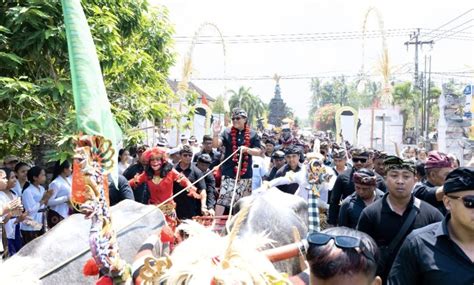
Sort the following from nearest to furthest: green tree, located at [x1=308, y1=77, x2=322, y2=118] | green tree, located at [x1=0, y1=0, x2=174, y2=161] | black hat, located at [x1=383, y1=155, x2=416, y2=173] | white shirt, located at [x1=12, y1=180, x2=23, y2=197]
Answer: black hat, located at [x1=383, y1=155, x2=416, y2=173] < green tree, located at [x1=0, y1=0, x2=174, y2=161] < white shirt, located at [x1=12, y1=180, x2=23, y2=197] < green tree, located at [x1=308, y1=77, x2=322, y2=118]

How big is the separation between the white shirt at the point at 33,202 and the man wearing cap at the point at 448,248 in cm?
586

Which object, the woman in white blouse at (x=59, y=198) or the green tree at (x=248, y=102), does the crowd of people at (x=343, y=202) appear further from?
the green tree at (x=248, y=102)

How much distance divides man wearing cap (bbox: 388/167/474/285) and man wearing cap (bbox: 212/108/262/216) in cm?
494

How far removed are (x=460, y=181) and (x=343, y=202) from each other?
2.50m

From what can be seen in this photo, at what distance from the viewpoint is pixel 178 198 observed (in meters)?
7.91

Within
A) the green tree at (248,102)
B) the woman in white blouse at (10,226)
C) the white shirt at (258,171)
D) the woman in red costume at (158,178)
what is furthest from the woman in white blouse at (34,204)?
the green tree at (248,102)

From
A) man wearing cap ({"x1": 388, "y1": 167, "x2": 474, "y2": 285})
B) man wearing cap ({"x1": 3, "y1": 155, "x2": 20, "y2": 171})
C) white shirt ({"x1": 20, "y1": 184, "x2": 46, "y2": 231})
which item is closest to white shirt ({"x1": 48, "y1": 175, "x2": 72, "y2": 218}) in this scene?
white shirt ({"x1": 20, "y1": 184, "x2": 46, "y2": 231})

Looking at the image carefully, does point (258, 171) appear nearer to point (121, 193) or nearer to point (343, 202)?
point (121, 193)

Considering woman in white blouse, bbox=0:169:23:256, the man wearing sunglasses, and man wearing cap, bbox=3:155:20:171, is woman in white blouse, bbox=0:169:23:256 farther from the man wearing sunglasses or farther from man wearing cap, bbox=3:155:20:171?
the man wearing sunglasses

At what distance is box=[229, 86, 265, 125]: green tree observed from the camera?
77312 millimetres

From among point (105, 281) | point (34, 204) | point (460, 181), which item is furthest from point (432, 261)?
point (34, 204)

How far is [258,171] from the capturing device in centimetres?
1021

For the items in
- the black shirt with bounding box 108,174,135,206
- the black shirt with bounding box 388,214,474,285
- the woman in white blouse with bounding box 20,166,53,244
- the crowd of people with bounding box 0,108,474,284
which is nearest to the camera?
the crowd of people with bounding box 0,108,474,284

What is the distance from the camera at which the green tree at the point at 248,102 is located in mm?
77312
